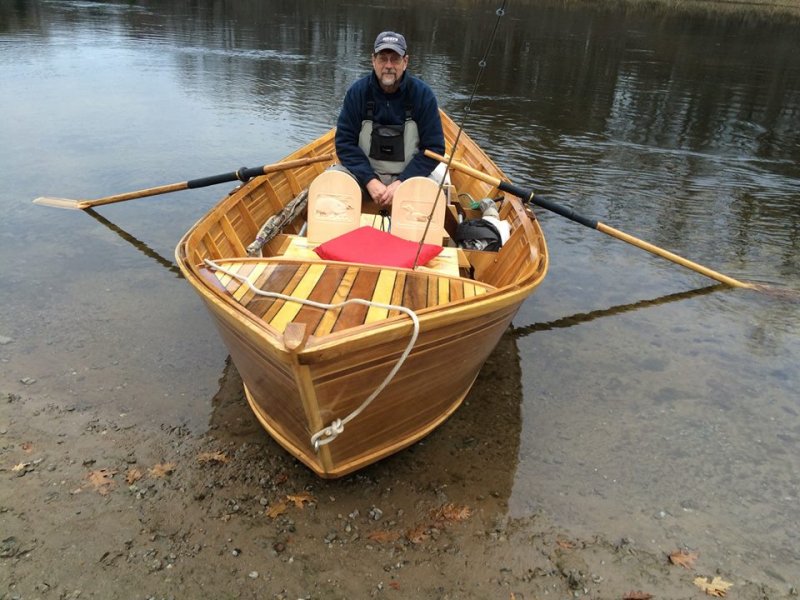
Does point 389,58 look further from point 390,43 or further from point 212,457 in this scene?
point 212,457

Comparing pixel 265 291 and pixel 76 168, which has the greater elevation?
pixel 265 291

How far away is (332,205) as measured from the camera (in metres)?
5.24

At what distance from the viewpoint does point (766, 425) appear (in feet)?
15.5

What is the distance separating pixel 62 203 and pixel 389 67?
5.46 m

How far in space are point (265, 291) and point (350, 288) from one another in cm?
54

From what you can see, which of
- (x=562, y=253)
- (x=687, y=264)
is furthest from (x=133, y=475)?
(x=687, y=264)

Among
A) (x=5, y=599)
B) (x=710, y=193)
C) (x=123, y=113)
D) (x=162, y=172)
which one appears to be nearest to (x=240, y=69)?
(x=123, y=113)

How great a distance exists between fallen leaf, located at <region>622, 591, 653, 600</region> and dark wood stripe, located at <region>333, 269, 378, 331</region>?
6.90ft

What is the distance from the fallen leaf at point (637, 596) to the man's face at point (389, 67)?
437cm

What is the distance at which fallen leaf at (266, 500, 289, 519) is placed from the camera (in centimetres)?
363

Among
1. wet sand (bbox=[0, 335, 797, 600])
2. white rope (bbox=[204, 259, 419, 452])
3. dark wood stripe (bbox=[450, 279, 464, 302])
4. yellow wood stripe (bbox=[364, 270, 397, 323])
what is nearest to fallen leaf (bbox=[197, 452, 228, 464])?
wet sand (bbox=[0, 335, 797, 600])

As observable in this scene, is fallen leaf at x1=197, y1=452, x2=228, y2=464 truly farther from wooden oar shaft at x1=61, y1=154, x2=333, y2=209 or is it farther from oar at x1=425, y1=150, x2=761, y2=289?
wooden oar shaft at x1=61, y1=154, x2=333, y2=209

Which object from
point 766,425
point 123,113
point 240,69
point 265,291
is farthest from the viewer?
point 240,69

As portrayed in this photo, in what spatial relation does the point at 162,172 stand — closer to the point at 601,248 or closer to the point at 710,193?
the point at 601,248
